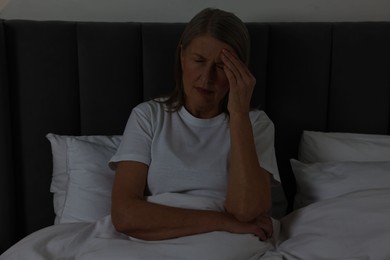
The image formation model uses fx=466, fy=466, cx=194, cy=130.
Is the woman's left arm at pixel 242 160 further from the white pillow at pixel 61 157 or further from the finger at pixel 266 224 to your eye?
the white pillow at pixel 61 157

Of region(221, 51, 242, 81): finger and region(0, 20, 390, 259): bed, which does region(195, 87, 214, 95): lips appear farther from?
region(0, 20, 390, 259): bed

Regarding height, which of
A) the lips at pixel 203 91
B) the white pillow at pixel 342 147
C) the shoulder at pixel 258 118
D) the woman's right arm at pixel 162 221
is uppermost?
the lips at pixel 203 91

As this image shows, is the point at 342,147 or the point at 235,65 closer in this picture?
the point at 235,65

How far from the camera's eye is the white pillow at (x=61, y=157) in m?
1.49

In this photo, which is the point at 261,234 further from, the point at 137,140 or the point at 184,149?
the point at 137,140

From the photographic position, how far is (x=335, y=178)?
4.69 ft

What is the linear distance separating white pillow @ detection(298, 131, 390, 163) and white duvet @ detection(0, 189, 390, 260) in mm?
266

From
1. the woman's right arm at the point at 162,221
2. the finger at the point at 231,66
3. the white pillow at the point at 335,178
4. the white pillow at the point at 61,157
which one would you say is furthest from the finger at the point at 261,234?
the white pillow at the point at 61,157

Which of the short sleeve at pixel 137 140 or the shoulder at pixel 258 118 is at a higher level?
the shoulder at pixel 258 118

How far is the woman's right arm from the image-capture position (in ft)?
3.84

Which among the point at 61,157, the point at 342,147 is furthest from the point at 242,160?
the point at 61,157

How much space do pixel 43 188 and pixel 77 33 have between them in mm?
524

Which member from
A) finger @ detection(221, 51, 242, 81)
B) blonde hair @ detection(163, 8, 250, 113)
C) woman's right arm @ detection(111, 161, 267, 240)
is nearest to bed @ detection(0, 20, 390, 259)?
woman's right arm @ detection(111, 161, 267, 240)

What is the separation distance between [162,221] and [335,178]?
1.90 ft
